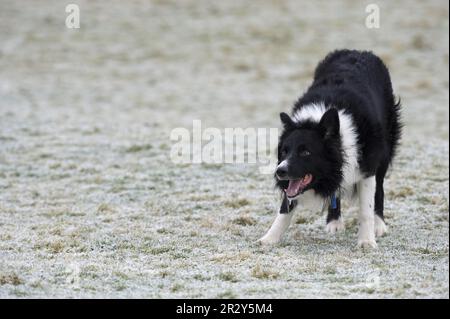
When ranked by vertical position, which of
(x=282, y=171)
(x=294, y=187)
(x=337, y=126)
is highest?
(x=337, y=126)

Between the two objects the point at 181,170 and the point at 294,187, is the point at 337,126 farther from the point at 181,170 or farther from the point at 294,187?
the point at 181,170

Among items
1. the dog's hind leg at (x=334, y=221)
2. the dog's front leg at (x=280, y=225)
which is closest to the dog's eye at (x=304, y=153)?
the dog's front leg at (x=280, y=225)

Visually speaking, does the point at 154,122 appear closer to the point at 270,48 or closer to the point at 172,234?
the point at 172,234

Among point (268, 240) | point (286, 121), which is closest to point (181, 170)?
point (268, 240)

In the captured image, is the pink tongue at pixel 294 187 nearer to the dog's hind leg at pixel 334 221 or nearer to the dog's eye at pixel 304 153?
the dog's eye at pixel 304 153

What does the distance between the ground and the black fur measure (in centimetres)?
77

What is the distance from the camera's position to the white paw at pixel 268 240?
755 centimetres

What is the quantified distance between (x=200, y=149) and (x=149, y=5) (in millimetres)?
20700

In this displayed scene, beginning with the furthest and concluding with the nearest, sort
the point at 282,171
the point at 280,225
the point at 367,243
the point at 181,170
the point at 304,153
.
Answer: the point at 181,170, the point at 280,225, the point at 367,243, the point at 304,153, the point at 282,171

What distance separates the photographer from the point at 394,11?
31047 mm

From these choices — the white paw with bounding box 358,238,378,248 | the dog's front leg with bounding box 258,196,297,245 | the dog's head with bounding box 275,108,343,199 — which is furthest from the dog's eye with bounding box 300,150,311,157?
the white paw with bounding box 358,238,378,248

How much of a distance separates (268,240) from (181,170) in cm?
392

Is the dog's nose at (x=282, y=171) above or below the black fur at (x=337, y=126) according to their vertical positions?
below

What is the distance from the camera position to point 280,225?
764 cm
